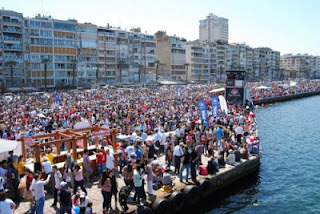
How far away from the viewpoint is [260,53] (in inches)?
6644

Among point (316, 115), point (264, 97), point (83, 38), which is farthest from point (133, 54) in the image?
point (316, 115)

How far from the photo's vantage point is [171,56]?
112m

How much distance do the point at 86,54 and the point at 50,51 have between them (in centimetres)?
1001

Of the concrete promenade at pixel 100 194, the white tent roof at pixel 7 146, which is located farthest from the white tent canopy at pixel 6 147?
the concrete promenade at pixel 100 194

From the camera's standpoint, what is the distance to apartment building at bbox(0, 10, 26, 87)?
69.8 metres

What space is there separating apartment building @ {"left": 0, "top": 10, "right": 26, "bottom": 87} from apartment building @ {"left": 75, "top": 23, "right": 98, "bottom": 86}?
1405cm

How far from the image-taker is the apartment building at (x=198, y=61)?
12062 cm

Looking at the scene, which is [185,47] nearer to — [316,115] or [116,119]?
[316,115]

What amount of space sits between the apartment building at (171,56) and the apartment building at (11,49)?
50101 mm

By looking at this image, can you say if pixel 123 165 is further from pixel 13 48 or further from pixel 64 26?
pixel 64 26

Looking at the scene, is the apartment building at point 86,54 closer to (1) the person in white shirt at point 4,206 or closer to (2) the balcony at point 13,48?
(2) the balcony at point 13,48

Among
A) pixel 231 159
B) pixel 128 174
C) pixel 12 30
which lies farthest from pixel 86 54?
pixel 128 174

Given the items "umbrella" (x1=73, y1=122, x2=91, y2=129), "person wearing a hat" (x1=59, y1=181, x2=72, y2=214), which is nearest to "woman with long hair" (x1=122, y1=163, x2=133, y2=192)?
"person wearing a hat" (x1=59, y1=181, x2=72, y2=214)

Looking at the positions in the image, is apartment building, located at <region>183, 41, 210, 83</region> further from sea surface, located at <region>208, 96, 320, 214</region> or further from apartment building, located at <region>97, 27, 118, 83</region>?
sea surface, located at <region>208, 96, 320, 214</region>
